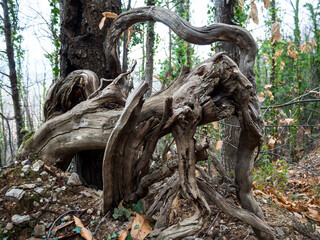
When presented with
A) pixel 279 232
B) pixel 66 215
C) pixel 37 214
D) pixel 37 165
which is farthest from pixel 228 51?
pixel 37 214

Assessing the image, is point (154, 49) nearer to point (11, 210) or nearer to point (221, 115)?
point (221, 115)

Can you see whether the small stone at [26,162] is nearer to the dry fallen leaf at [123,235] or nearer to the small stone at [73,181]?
the small stone at [73,181]

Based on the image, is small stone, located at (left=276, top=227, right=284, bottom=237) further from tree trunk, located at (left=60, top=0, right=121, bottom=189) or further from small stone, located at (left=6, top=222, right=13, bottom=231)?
small stone, located at (left=6, top=222, right=13, bottom=231)

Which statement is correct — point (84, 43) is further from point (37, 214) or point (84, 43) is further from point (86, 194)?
point (37, 214)

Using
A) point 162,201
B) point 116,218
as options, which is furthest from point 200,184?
point 116,218

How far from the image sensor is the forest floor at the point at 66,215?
1.85m

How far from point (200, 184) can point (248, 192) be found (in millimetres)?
566

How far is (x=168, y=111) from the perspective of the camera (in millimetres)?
1801

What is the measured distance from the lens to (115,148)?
189 centimetres

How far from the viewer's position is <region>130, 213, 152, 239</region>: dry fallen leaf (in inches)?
70.7

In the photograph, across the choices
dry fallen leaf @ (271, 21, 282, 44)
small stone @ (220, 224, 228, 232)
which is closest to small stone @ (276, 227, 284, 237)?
small stone @ (220, 224, 228, 232)

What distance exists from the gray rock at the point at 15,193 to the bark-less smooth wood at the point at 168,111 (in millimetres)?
446

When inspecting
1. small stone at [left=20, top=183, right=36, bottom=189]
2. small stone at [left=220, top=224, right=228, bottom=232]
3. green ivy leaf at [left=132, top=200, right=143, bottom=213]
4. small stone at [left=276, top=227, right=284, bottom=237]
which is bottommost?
small stone at [left=276, top=227, right=284, bottom=237]

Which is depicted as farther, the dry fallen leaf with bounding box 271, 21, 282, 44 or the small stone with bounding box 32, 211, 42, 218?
the dry fallen leaf with bounding box 271, 21, 282, 44
